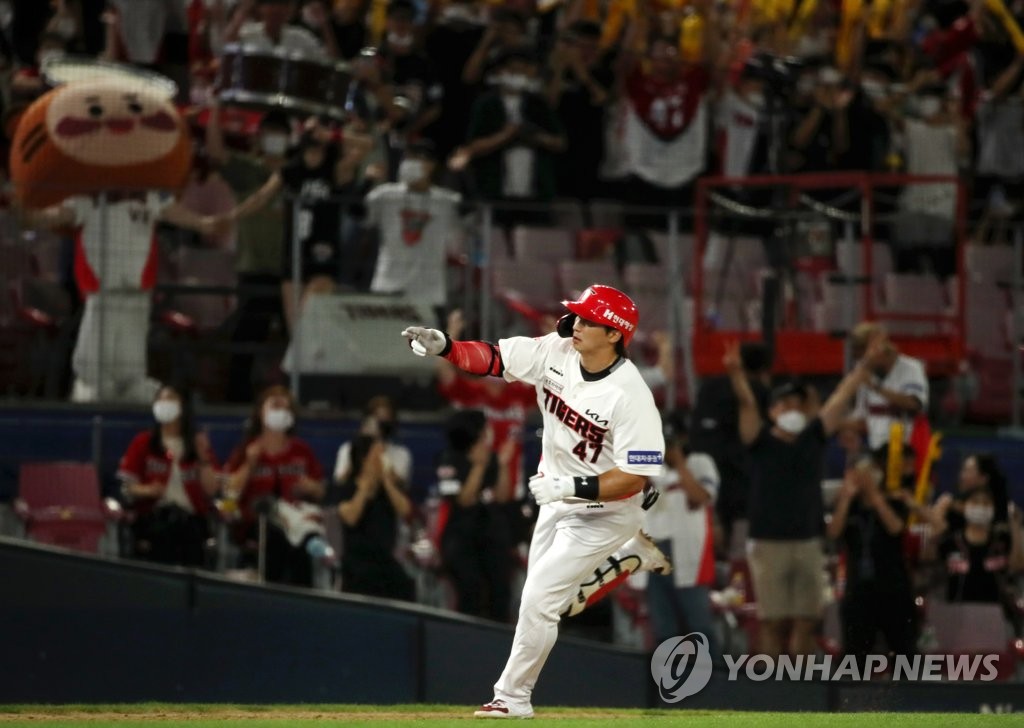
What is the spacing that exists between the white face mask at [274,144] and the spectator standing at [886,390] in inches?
163

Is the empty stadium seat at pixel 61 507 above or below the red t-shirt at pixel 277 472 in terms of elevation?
below

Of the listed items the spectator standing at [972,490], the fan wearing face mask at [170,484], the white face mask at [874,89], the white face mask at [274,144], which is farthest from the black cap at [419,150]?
the white face mask at [874,89]

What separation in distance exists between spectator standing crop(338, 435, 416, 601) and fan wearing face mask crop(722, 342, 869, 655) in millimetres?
2164

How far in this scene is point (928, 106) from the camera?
16172mm

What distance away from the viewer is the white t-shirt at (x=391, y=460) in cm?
1173

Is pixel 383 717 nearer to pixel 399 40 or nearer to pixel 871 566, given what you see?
pixel 871 566

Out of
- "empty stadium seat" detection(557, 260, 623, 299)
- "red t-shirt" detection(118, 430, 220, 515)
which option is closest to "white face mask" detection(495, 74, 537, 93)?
"empty stadium seat" detection(557, 260, 623, 299)

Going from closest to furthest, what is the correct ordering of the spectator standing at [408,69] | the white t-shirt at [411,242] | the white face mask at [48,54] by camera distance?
the white t-shirt at [411,242]
the white face mask at [48,54]
the spectator standing at [408,69]

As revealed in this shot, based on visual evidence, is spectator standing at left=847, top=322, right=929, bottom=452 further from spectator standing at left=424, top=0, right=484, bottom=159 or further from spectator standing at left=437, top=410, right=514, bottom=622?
spectator standing at left=424, top=0, right=484, bottom=159

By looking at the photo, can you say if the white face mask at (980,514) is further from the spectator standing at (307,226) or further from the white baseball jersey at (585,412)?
the white baseball jersey at (585,412)

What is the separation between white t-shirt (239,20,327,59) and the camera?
13.7 meters

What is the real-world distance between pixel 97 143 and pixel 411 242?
2.16 metres

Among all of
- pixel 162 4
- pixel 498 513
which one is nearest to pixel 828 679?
pixel 498 513

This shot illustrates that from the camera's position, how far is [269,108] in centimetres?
1322
